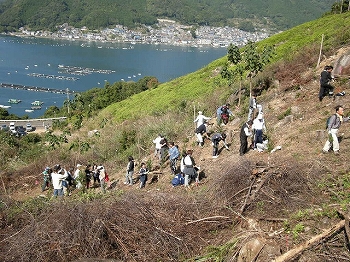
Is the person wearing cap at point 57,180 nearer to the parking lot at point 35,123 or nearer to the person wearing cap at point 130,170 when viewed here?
the person wearing cap at point 130,170

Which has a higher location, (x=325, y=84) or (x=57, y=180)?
(x=325, y=84)

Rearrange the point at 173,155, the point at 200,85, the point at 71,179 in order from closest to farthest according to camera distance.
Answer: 1. the point at 173,155
2. the point at 71,179
3. the point at 200,85

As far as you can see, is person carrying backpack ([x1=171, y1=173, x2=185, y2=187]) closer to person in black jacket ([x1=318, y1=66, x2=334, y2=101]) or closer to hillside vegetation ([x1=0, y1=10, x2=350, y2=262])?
hillside vegetation ([x1=0, y1=10, x2=350, y2=262])

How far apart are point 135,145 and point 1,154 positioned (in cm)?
744

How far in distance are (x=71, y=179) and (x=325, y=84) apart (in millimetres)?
9494

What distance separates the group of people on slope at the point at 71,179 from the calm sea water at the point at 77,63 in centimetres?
6445

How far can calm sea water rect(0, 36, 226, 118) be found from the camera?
296 ft

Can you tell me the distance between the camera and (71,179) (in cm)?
1235

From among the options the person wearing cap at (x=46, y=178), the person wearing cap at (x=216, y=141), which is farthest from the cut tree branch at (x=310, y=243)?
the person wearing cap at (x=46, y=178)

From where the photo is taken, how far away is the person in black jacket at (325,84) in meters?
12.1

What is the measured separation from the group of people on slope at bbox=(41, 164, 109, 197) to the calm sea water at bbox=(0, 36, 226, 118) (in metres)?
64.5

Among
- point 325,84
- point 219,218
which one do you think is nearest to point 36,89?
point 325,84

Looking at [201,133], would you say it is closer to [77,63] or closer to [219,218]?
[219,218]

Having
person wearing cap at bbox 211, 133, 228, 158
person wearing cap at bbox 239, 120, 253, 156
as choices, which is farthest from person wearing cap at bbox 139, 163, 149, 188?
person wearing cap at bbox 239, 120, 253, 156
